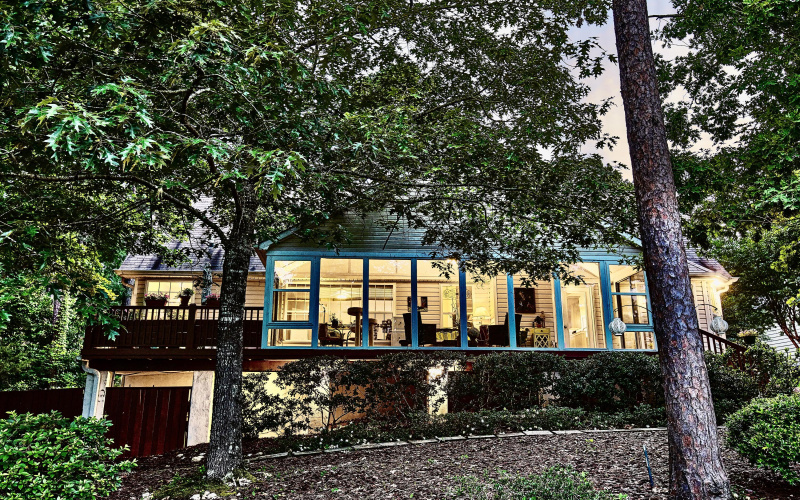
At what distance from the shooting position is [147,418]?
1043 centimetres

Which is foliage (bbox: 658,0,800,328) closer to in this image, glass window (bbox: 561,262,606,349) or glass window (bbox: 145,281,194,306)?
glass window (bbox: 561,262,606,349)

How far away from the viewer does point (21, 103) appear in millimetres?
4930

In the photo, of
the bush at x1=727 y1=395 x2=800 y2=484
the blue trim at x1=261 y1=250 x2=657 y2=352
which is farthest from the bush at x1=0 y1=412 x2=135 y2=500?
the blue trim at x1=261 y1=250 x2=657 y2=352

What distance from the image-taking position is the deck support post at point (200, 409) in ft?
35.7

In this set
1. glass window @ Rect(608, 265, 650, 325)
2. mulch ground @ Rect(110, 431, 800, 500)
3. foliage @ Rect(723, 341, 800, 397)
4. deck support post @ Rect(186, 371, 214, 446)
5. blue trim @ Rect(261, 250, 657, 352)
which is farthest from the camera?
glass window @ Rect(608, 265, 650, 325)

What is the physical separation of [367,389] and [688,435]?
20.3 ft

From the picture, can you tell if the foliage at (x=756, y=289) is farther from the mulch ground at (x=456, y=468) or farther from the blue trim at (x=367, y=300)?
the mulch ground at (x=456, y=468)

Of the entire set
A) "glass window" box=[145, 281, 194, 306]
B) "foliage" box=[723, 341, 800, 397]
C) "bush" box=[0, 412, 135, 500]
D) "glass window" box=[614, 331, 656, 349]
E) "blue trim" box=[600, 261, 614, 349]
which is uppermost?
"glass window" box=[145, 281, 194, 306]

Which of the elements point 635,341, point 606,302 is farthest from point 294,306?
point 635,341

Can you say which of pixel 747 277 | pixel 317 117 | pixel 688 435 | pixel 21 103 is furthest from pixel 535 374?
pixel 747 277

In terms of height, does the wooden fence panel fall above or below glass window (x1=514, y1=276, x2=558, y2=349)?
below

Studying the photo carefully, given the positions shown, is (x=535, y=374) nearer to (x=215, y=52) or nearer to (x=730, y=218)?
(x=730, y=218)

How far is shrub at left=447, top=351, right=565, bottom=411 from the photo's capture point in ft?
31.8

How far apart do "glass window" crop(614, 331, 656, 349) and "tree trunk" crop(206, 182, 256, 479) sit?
11221mm
